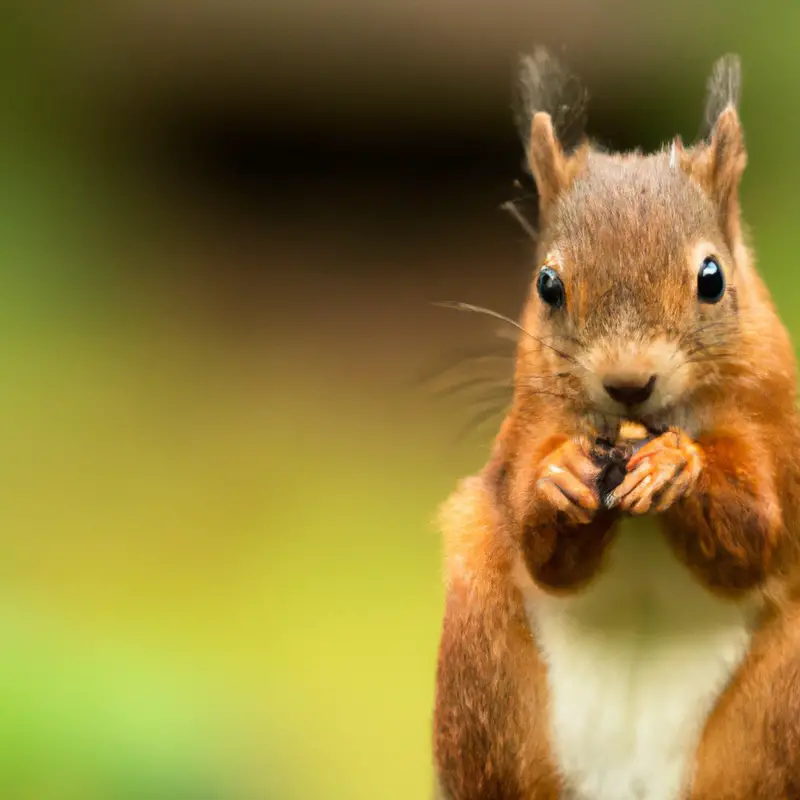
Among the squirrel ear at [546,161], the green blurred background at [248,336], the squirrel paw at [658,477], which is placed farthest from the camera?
the green blurred background at [248,336]

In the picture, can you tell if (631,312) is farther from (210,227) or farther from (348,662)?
(210,227)

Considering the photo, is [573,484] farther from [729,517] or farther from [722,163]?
[722,163]

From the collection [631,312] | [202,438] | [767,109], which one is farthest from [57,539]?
[631,312]

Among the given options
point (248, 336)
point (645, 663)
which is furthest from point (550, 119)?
point (248, 336)

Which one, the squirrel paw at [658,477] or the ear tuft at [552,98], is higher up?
the ear tuft at [552,98]

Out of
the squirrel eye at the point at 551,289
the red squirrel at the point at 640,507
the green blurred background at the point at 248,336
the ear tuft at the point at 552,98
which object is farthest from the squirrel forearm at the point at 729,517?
the green blurred background at the point at 248,336

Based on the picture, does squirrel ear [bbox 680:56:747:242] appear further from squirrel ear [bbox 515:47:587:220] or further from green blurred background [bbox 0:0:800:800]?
green blurred background [bbox 0:0:800:800]

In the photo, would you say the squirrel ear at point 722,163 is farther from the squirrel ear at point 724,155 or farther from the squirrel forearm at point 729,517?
the squirrel forearm at point 729,517
